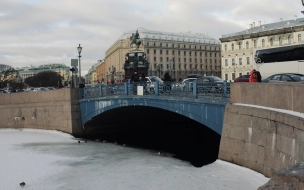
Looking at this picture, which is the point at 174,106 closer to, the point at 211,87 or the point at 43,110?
the point at 211,87

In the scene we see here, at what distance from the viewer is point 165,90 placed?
14.2 m

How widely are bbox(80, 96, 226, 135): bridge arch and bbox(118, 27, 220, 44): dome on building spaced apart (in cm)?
7239

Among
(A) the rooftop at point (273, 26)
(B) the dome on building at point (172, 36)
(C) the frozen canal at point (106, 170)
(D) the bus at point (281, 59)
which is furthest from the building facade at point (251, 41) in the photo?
(C) the frozen canal at point (106, 170)

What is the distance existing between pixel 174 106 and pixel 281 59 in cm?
1048

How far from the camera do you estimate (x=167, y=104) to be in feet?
45.7

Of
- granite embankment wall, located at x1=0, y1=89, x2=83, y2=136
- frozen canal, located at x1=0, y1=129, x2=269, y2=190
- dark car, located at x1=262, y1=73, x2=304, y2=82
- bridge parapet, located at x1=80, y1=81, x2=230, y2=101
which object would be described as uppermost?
dark car, located at x1=262, y1=73, x2=304, y2=82

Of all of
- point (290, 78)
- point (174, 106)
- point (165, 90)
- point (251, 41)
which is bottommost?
point (174, 106)

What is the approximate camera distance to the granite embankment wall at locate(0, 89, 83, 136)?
65.8ft

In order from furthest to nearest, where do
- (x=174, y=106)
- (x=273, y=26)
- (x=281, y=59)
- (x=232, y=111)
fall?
(x=273, y=26) → (x=281, y=59) → (x=174, y=106) → (x=232, y=111)

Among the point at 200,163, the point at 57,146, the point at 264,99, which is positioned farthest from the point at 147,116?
the point at 264,99

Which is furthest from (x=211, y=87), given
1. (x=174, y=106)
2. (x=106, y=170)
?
(x=106, y=170)

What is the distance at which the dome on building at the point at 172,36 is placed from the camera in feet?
303

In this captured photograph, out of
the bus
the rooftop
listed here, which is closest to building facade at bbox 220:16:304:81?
the rooftop

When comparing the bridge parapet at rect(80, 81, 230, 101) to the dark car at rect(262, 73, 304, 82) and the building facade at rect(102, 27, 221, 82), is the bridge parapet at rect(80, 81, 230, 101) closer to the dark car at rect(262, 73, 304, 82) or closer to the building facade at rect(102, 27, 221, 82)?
the dark car at rect(262, 73, 304, 82)
